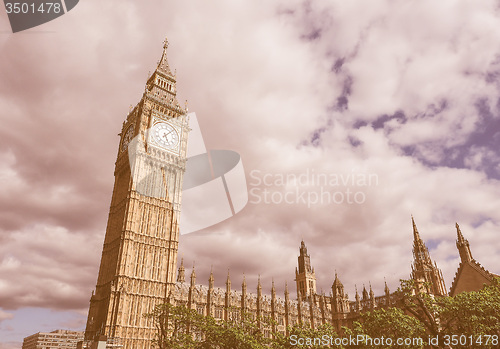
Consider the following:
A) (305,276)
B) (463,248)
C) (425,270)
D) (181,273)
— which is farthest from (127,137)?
(425,270)

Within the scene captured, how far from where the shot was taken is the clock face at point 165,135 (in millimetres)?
67188

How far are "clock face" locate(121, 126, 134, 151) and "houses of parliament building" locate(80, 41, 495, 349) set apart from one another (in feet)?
0.34

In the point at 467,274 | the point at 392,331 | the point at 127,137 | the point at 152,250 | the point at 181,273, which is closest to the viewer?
the point at 392,331

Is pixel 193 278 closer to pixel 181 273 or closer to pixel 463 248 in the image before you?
pixel 181 273

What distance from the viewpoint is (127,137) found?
232 feet

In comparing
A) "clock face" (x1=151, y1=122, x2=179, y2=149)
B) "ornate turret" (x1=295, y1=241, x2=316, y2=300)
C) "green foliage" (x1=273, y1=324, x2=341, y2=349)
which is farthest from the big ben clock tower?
"ornate turret" (x1=295, y1=241, x2=316, y2=300)

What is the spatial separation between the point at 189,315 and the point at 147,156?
1434 inches

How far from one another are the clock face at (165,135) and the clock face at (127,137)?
508 cm

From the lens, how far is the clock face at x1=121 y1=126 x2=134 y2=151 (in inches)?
2705

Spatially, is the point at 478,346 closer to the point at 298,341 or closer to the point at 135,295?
the point at 298,341

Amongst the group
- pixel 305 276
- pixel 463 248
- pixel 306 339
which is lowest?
pixel 306 339

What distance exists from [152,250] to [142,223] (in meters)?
5.09

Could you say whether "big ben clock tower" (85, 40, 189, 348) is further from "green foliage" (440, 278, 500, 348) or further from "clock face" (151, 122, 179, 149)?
"green foliage" (440, 278, 500, 348)

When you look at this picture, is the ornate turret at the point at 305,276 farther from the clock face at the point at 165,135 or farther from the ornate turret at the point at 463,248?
the clock face at the point at 165,135
